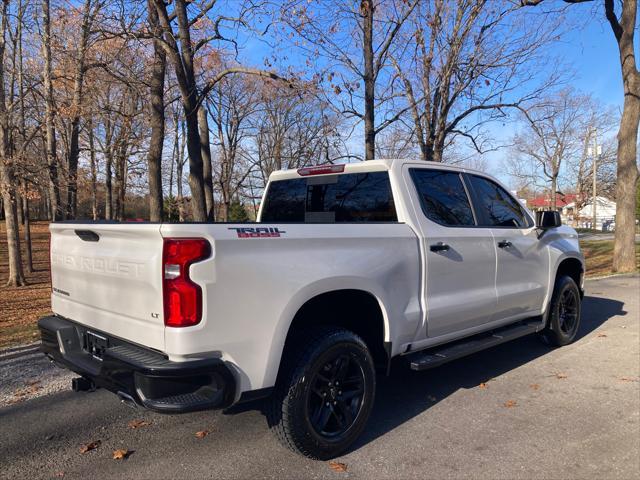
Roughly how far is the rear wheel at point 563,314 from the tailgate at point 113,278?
4.55 metres

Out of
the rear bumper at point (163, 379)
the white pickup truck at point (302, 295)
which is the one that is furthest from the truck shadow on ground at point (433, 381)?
the rear bumper at point (163, 379)

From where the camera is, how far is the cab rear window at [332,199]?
396 centimetres

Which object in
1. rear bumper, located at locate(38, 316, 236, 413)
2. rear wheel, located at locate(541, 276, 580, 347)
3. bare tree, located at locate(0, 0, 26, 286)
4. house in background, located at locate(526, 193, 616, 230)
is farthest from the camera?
house in background, located at locate(526, 193, 616, 230)

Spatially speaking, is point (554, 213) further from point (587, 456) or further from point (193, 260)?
point (193, 260)

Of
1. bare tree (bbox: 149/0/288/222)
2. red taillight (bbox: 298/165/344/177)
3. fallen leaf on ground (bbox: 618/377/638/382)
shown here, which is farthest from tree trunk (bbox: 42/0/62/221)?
fallen leaf on ground (bbox: 618/377/638/382)

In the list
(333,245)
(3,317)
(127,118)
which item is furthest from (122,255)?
(127,118)

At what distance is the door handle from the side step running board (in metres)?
0.83

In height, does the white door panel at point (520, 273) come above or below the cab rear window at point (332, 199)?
below

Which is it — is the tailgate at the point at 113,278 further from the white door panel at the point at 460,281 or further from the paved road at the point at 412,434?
the white door panel at the point at 460,281

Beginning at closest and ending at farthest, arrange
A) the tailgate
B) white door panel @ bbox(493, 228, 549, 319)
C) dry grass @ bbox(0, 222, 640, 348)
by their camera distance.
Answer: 1. the tailgate
2. white door panel @ bbox(493, 228, 549, 319)
3. dry grass @ bbox(0, 222, 640, 348)

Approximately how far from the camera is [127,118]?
12664mm

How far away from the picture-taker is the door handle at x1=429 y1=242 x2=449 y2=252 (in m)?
3.75

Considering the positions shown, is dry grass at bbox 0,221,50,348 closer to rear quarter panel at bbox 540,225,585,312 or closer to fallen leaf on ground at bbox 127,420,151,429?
fallen leaf on ground at bbox 127,420,151,429

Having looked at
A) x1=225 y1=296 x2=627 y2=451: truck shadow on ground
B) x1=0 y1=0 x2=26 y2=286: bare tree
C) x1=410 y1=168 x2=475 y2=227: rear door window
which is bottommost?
x1=225 y1=296 x2=627 y2=451: truck shadow on ground
